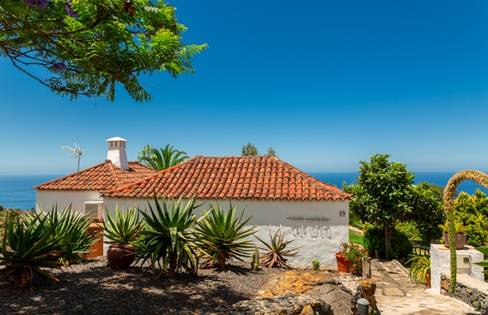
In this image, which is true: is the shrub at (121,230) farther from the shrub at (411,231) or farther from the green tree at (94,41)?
the shrub at (411,231)

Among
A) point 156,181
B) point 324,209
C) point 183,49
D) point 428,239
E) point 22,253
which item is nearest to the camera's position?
point 183,49

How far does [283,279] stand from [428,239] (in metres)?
19.5

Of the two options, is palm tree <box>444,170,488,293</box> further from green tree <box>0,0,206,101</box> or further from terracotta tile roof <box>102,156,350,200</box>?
green tree <box>0,0,206,101</box>

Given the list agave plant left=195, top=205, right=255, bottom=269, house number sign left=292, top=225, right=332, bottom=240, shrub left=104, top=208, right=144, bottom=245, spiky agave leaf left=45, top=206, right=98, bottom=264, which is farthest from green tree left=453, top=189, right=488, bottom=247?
spiky agave leaf left=45, top=206, right=98, bottom=264

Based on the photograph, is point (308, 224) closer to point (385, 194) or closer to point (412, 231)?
point (385, 194)

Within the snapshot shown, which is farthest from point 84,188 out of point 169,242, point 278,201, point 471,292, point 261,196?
point 471,292

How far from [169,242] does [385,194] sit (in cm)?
1494

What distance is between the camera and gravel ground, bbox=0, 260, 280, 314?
6.07 meters

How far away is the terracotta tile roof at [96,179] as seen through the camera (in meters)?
17.8

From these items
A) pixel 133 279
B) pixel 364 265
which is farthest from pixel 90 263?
pixel 364 265

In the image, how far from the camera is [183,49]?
6.52 metres

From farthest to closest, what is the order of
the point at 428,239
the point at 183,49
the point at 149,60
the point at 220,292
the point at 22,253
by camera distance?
the point at 428,239
the point at 220,292
the point at 22,253
the point at 183,49
the point at 149,60

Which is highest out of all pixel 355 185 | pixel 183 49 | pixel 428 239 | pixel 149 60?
pixel 183 49

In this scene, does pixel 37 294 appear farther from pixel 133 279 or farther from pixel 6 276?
pixel 133 279
